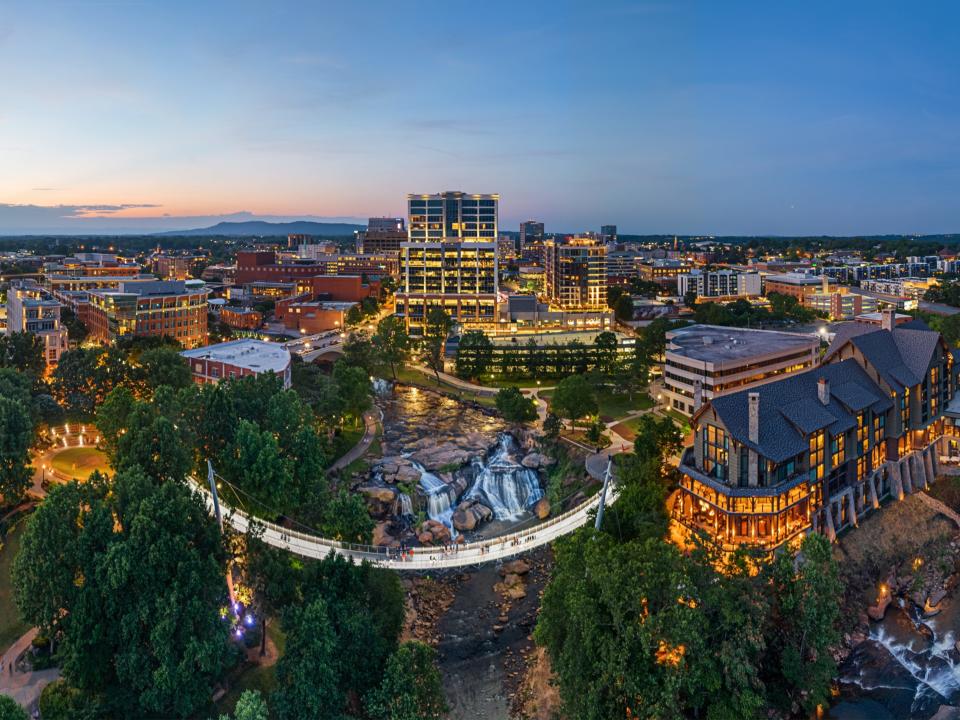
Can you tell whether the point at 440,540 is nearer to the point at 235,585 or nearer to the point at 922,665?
the point at 235,585

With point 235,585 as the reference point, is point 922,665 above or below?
below

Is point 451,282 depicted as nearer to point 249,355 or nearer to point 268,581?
point 249,355

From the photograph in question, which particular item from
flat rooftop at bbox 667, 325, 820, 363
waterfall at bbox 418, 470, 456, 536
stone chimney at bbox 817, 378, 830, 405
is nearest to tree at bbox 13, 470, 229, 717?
waterfall at bbox 418, 470, 456, 536

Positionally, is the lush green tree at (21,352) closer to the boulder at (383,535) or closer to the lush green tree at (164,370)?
the lush green tree at (164,370)

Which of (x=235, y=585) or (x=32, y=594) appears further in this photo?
(x=235, y=585)

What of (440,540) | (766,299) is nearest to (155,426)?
(440,540)

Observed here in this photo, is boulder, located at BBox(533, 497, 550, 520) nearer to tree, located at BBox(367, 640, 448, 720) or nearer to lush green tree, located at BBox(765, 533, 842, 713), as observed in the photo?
lush green tree, located at BBox(765, 533, 842, 713)

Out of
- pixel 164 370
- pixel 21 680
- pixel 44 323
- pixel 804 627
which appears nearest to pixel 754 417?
pixel 804 627

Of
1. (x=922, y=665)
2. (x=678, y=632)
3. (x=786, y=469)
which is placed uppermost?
(x=786, y=469)
